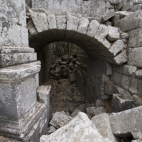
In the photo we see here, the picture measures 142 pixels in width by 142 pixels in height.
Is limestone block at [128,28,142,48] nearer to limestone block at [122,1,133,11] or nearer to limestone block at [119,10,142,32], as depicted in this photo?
limestone block at [119,10,142,32]

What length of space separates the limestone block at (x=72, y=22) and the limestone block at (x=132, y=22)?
118 cm

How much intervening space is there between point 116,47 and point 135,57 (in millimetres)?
500

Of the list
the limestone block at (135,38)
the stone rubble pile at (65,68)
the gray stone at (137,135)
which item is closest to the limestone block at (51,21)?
the limestone block at (135,38)

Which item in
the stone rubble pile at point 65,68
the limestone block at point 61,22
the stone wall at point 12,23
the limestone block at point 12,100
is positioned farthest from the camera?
the stone rubble pile at point 65,68

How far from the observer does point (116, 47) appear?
2.89 metres

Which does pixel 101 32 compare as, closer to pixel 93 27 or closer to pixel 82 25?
pixel 93 27

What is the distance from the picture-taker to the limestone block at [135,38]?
8.14ft

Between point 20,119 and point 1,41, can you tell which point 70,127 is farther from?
point 1,41

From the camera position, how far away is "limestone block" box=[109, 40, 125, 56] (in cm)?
288

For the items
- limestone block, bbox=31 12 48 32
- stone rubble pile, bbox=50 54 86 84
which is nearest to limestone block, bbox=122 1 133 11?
limestone block, bbox=31 12 48 32

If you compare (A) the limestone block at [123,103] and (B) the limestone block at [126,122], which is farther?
(A) the limestone block at [123,103]

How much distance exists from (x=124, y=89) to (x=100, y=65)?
143cm

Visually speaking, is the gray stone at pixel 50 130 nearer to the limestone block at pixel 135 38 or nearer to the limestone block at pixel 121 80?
the limestone block at pixel 121 80

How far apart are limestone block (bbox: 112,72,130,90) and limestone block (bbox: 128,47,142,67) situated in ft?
1.38
